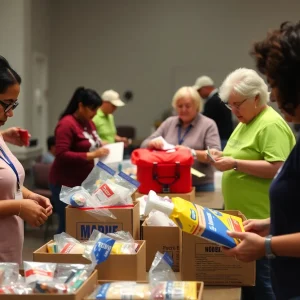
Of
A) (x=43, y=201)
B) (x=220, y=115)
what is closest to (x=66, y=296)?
(x=43, y=201)

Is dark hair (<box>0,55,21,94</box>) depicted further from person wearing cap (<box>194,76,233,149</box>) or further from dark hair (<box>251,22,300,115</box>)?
person wearing cap (<box>194,76,233,149</box>)

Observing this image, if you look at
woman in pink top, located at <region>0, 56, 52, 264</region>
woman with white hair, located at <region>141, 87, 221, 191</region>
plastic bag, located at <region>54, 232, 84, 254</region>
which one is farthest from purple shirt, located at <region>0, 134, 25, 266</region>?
woman with white hair, located at <region>141, 87, 221, 191</region>

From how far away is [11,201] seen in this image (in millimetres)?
1945

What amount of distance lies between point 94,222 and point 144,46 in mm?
7156

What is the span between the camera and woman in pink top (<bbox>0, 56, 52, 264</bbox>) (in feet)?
6.38

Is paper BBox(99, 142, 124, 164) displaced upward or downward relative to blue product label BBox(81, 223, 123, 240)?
downward

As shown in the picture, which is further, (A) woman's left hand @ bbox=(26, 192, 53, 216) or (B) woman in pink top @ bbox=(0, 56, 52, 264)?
(A) woman's left hand @ bbox=(26, 192, 53, 216)

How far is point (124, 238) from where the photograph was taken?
78.3 inches

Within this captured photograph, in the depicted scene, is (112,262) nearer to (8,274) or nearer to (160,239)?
(8,274)

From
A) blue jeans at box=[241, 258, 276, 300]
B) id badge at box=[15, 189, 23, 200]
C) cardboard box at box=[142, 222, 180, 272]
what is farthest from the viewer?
blue jeans at box=[241, 258, 276, 300]

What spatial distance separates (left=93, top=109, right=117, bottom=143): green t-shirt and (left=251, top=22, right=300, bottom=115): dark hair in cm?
444

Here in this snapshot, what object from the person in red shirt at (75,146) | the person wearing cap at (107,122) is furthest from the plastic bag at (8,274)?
the person wearing cap at (107,122)

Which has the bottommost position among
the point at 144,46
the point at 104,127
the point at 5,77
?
the point at 104,127

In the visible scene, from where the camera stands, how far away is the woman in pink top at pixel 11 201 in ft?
6.38
